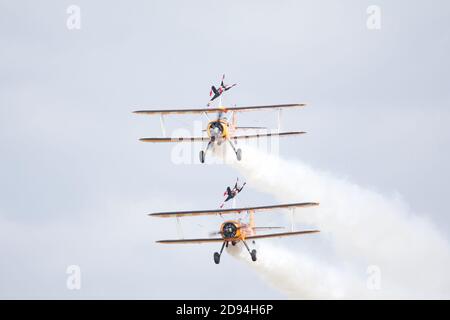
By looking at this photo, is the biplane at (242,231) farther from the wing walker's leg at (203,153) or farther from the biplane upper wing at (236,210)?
the wing walker's leg at (203,153)

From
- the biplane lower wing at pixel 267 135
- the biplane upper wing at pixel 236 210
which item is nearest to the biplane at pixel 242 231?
the biplane upper wing at pixel 236 210

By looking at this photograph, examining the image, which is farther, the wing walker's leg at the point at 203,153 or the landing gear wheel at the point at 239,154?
the landing gear wheel at the point at 239,154

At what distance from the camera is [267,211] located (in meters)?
118

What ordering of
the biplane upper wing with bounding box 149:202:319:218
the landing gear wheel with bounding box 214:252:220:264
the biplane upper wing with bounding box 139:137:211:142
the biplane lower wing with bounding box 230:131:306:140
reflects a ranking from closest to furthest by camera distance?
the landing gear wheel with bounding box 214:252:220:264 → the biplane upper wing with bounding box 149:202:319:218 → the biplane lower wing with bounding box 230:131:306:140 → the biplane upper wing with bounding box 139:137:211:142

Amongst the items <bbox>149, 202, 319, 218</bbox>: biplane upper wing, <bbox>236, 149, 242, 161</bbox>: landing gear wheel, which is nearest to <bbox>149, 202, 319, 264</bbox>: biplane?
<bbox>149, 202, 319, 218</bbox>: biplane upper wing

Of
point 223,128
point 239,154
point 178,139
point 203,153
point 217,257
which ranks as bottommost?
point 217,257

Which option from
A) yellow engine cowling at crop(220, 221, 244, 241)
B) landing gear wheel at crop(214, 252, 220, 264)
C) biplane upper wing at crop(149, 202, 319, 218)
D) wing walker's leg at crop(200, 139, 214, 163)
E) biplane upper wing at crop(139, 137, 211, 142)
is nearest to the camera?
landing gear wheel at crop(214, 252, 220, 264)

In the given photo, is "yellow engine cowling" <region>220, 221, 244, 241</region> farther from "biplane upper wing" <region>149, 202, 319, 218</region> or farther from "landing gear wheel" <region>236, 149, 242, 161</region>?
"landing gear wheel" <region>236, 149, 242, 161</region>

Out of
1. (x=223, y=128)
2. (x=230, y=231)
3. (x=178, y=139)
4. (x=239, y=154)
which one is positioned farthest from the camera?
(x=178, y=139)

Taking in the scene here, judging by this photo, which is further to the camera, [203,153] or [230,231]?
[203,153]

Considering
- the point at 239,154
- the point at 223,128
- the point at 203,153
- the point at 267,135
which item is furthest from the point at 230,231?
the point at 267,135

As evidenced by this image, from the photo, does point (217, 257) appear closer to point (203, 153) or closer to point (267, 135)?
point (203, 153)

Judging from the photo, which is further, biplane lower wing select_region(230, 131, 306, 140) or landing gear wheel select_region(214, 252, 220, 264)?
biplane lower wing select_region(230, 131, 306, 140)
